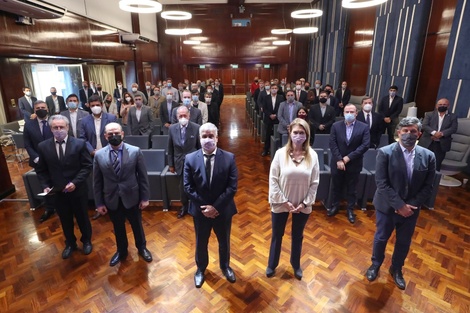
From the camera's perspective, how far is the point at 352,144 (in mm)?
3760

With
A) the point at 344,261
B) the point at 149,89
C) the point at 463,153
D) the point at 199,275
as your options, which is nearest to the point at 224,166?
the point at 199,275

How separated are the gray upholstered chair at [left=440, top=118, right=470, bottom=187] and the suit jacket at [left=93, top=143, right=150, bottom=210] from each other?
531 centimetres

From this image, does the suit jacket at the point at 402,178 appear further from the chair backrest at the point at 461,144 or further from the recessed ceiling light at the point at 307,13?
the recessed ceiling light at the point at 307,13

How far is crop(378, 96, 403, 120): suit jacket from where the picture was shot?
6.15 metres

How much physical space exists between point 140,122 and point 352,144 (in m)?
3.94

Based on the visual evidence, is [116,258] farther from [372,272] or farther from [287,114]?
[287,114]

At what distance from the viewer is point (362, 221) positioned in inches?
159

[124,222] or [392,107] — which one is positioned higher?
[392,107]

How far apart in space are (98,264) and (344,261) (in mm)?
2863

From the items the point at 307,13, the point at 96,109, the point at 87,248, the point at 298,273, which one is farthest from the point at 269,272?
the point at 307,13

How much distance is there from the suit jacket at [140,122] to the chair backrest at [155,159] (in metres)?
1.20

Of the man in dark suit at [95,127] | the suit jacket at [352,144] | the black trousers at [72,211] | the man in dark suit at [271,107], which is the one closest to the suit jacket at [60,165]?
the black trousers at [72,211]

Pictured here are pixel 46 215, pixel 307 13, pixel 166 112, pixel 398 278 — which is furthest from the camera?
pixel 307 13

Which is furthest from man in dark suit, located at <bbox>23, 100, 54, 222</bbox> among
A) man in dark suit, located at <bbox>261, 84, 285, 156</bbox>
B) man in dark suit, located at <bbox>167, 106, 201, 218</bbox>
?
man in dark suit, located at <bbox>261, 84, 285, 156</bbox>
